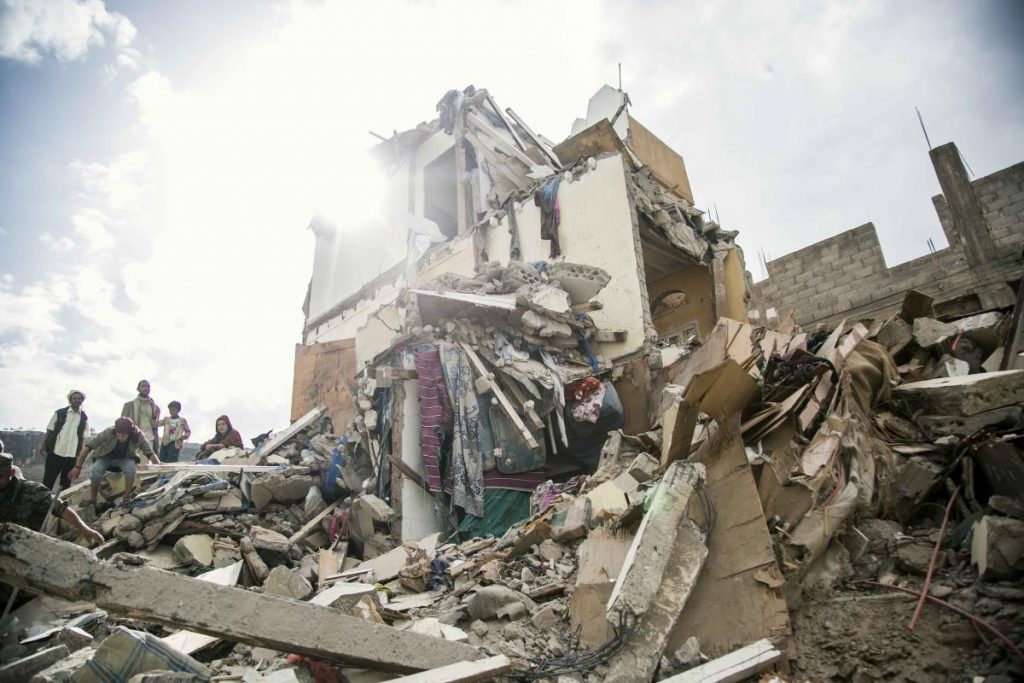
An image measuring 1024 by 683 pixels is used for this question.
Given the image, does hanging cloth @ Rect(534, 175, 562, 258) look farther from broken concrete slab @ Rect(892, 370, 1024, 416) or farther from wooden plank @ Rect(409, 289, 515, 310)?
broken concrete slab @ Rect(892, 370, 1024, 416)

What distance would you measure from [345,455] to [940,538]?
667cm

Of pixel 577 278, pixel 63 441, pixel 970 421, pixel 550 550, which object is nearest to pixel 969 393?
pixel 970 421

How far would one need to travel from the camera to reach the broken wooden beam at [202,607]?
6.36ft

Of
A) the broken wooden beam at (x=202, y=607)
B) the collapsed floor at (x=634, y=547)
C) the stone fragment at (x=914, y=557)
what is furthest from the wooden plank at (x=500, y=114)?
the broken wooden beam at (x=202, y=607)

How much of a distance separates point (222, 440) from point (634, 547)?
916 cm

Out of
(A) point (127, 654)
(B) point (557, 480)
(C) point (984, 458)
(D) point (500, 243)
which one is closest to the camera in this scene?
(A) point (127, 654)

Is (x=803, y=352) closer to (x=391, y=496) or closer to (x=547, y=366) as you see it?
(x=547, y=366)

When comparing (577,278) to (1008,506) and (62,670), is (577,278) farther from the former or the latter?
(62,670)

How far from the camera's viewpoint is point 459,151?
45.2 ft

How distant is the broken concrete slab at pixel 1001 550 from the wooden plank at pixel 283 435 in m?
8.81

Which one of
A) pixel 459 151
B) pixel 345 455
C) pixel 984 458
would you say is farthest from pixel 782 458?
pixel 459 151

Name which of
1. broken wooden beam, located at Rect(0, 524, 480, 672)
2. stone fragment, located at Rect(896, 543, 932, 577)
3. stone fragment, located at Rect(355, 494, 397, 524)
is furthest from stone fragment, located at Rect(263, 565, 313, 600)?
stone fragment, located at Rect(896, 543, 932, 577)

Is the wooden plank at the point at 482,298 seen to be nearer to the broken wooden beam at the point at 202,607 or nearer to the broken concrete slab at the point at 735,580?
the broken concrete slab at the point at 735,580

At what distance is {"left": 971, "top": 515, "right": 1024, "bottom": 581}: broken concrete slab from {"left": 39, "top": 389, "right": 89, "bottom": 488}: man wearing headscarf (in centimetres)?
927
